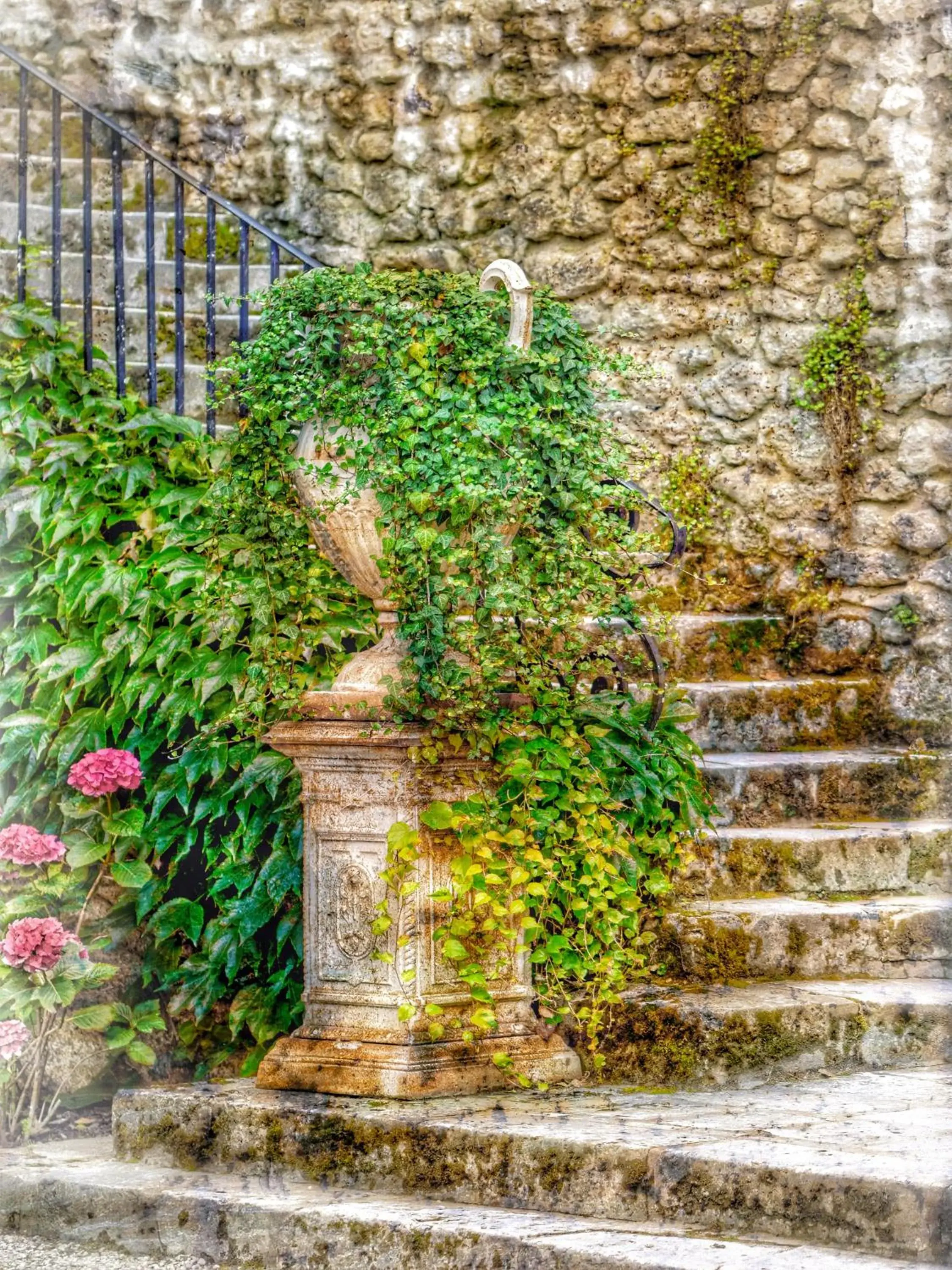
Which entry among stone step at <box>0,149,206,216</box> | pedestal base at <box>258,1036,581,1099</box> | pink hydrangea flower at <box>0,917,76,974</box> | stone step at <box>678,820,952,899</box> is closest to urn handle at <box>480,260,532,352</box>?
stone step at <box>678,820,952,899</box>

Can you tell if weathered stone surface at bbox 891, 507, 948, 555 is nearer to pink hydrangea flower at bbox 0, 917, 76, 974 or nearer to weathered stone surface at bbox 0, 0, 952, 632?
weathered stone surface at bbox 0, 0, 952, 632

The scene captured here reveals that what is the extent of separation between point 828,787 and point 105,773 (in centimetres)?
196

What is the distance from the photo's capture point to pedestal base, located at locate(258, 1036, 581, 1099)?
297 cm

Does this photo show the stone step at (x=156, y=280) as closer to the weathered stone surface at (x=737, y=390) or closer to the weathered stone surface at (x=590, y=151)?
the weathered stone surface at (x=590, y=151)

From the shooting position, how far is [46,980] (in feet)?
11.3

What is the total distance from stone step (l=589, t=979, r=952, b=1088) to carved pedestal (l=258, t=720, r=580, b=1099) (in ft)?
0.51

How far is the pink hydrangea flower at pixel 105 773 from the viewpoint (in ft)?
11.4

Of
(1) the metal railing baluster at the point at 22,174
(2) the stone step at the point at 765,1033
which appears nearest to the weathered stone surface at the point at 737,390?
(1) the metal railing baluster at the point at 22,174

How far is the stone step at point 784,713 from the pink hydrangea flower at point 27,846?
5.99ft

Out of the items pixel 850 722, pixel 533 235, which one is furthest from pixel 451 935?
pixel 533 235

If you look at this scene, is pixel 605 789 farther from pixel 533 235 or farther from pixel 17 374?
pixel 533 235

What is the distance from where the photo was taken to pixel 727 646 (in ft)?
16.0

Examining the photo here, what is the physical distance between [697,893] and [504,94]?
3198 millimetres

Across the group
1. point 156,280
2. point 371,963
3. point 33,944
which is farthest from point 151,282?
point 371,963
